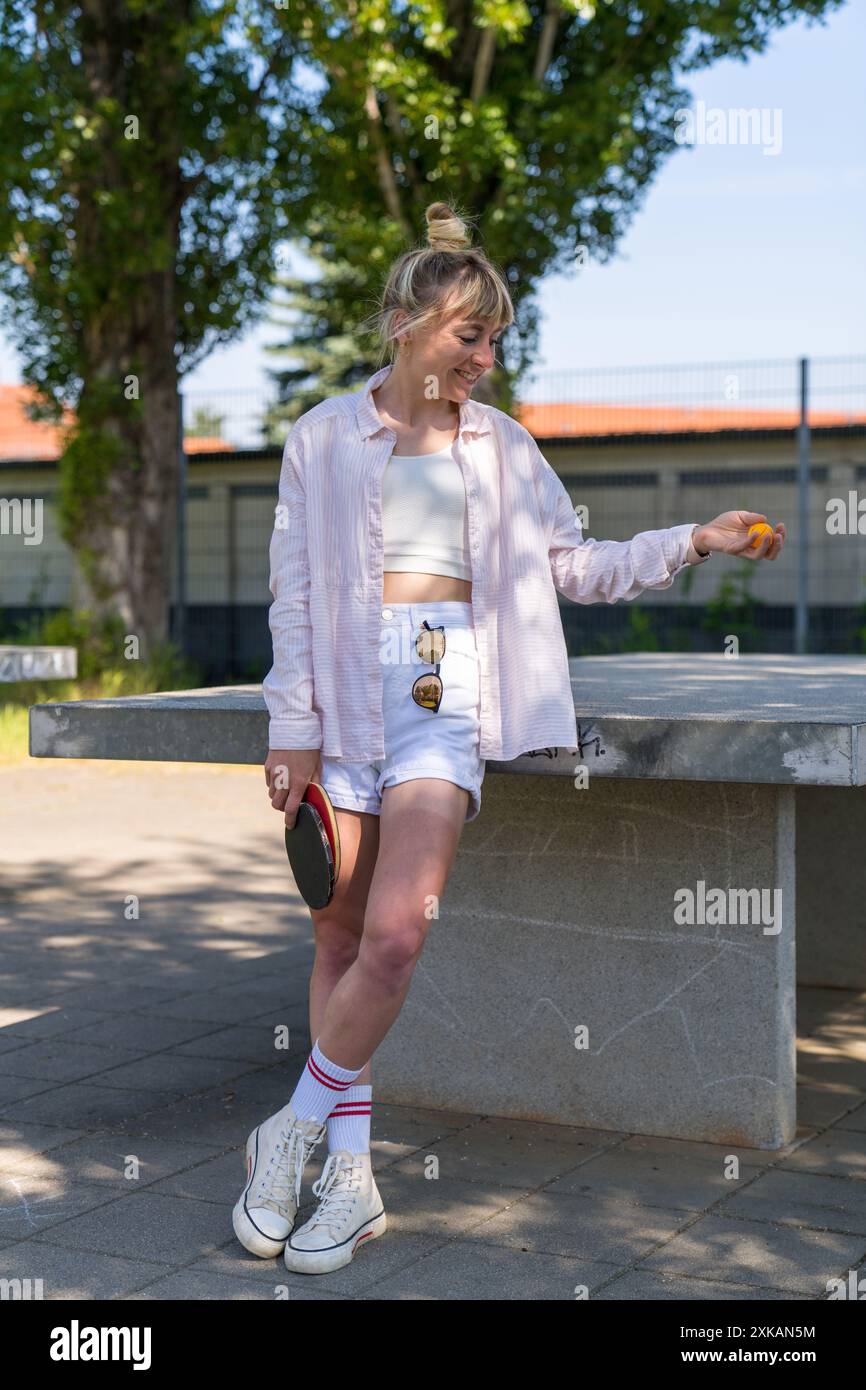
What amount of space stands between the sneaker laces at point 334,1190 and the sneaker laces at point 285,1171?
54mm

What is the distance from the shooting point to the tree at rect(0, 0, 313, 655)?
14523 mm

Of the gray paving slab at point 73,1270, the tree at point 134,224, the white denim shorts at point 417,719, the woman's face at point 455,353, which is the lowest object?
the gray paving slab at point 73,1270

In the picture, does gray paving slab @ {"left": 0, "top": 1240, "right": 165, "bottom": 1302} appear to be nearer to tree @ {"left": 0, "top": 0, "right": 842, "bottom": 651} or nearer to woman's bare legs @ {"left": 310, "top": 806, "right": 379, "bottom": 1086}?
woman's bare legs @ {"left": 310, "top": 806, "right": 379, "bottom": 1086}

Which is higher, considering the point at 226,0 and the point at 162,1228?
the point at 226,0

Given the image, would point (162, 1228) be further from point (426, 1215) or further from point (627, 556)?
point (627, 556)

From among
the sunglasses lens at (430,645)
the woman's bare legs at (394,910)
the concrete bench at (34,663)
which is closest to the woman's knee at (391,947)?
the woman's bare legs at (394,910)

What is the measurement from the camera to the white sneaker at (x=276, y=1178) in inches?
134

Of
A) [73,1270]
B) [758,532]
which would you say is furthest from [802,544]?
[73,1270]

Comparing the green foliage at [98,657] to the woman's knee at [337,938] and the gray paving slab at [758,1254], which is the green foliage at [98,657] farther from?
the gray paving slab at [758,1254]

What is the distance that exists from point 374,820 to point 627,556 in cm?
81

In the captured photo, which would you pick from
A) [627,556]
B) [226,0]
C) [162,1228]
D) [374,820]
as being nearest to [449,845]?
[374,820]

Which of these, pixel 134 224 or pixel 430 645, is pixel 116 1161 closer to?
pixel 430 645
